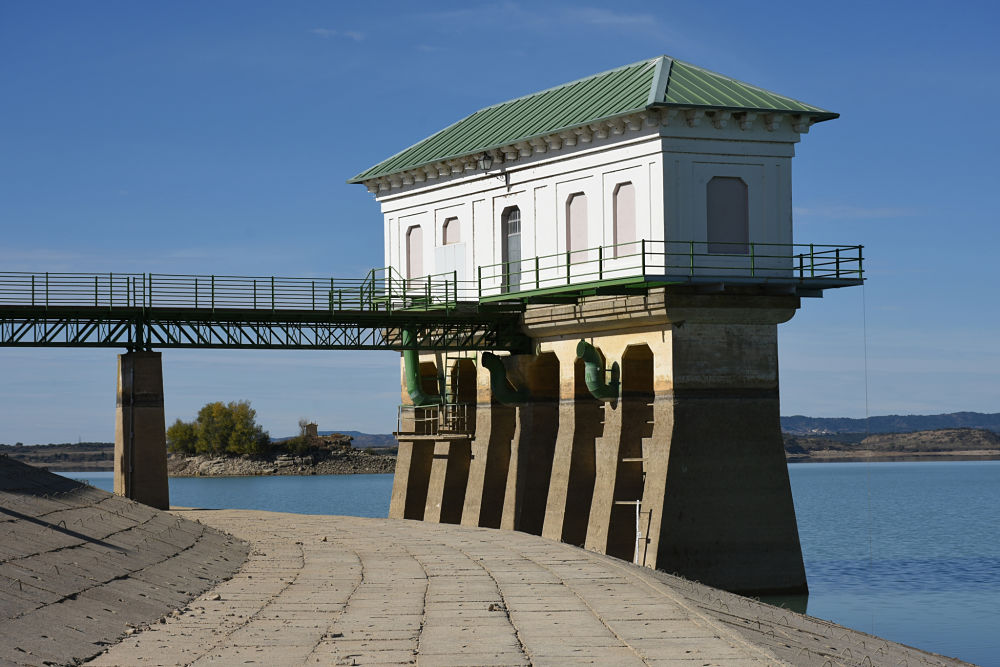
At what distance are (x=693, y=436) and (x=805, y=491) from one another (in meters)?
96.8

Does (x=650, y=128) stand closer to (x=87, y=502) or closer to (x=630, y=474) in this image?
(x=630, y=474)

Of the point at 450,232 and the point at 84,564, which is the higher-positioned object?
the point at 450,232

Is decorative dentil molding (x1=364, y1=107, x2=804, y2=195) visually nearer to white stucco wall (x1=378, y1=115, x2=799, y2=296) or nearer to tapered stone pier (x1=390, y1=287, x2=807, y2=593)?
white stucco wall (x1=378, y1=115, x2=799, y2=296)

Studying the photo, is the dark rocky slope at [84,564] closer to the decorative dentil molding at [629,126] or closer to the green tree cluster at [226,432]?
the decorative dentil molding at [629,126]

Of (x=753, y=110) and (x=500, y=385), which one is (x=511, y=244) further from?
(x=753, y=110)

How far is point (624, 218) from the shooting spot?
39.2m

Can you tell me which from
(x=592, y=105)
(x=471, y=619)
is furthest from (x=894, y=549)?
(x=471, y=619)

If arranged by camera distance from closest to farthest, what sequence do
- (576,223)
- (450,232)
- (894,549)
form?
(576,223) → (450,232) → (894,549)

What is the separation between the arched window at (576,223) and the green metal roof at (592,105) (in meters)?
2.21

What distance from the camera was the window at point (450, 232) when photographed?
156ft

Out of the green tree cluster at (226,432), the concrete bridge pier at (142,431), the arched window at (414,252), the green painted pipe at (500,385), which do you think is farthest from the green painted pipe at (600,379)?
the green tree cluster at (226,432)

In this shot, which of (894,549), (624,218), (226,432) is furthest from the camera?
(226,432)

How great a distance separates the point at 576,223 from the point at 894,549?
1025 inches

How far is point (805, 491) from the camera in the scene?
130 m
